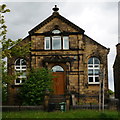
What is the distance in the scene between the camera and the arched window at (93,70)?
24531 millimetres

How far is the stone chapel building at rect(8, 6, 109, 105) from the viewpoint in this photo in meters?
24.1

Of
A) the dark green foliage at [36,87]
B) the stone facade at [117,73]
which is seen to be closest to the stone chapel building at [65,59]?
the dark green foliage at [36,87]

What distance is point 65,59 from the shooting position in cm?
2412

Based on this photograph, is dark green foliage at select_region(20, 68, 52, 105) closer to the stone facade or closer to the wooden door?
the wooden door

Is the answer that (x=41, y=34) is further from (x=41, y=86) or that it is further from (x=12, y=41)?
(x=12, y=41)

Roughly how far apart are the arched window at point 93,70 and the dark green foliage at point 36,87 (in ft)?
14.4

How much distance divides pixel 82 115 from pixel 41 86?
7314mm

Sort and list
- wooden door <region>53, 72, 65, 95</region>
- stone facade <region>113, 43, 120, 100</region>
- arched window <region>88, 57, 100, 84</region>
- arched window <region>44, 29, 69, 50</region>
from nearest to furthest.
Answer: wooden door <region>53, 72, 65, 95</region> < arched window <region>88, 57, 100, 84</region> < arched window <region>44, 29, 69, 50</region> < stone facade <region>113, 43, 120, 100</region>

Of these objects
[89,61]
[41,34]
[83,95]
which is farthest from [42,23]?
[83,95]

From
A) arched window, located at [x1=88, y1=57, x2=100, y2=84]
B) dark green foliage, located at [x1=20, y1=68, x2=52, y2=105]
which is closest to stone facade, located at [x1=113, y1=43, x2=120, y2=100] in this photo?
arched window, located at [x1=88, y1=57, x2=100, y2=84]

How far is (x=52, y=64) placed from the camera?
24312 millimetres

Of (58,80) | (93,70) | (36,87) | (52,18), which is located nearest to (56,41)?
(52,18)

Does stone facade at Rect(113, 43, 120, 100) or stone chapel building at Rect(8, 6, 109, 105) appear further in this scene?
stone facade at Rect(113, 43, 120, 100)

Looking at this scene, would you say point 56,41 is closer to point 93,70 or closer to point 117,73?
point 93,70
